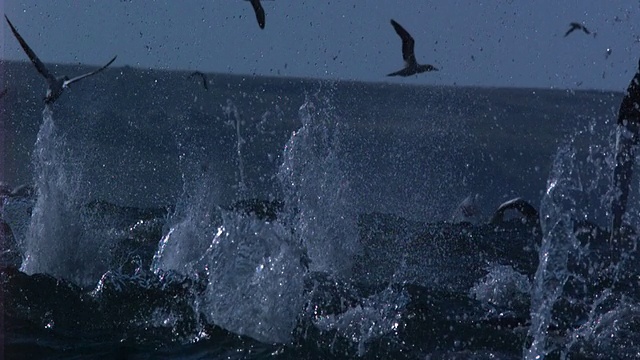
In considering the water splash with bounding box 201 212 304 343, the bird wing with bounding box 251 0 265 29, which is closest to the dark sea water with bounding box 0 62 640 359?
the water splash with bounding box 201 212 304 343

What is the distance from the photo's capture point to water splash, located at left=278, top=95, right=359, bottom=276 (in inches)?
539

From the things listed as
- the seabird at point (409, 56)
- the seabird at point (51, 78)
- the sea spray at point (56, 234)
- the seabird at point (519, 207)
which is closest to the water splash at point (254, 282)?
the sea spray at point (56, 234)

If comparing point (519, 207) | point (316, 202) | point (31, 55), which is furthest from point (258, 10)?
point (519, 207)

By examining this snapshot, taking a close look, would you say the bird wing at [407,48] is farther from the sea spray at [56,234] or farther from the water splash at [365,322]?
the water splash at [365,322]

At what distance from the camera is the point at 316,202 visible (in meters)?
14.4

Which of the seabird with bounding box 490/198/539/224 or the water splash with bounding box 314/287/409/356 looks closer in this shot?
the water splash with bounding box 314/287/409/356

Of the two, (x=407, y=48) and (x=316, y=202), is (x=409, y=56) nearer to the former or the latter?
(x=407, y=48)

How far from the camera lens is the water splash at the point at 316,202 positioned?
1370 centimetres

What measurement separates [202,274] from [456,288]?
10.9 feet

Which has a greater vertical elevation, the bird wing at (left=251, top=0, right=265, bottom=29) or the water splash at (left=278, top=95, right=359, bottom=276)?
the bird wing at (left=251, top=0, right=265, bottom=29)

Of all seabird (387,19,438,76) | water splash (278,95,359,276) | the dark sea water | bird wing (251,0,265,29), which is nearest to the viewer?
the dark sea water

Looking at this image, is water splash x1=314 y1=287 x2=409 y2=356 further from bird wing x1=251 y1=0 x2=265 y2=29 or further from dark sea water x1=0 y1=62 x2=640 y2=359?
bird wing x1=251 y1=0 x2=265 y2=29

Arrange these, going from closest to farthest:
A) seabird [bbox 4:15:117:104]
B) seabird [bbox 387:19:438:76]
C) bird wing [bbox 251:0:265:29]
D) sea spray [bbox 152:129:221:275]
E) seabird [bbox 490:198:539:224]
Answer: bird wing [bbox 251:0:265:29], sea spray [bbox 152:129:221:275], seabird [bbox 4:15:117:104], seabird [bbox 387:19:438:76], seabird [bbox 490:198:539:224]

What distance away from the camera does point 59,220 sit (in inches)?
521
